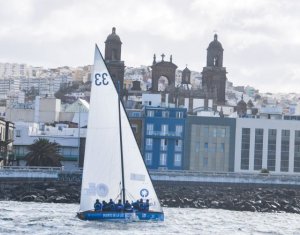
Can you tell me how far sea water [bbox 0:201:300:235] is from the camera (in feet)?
184

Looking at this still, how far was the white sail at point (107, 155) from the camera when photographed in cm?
6131

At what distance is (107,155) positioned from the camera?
6166 centimetres

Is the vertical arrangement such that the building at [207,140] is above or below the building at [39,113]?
below

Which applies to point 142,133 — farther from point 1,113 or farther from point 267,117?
point 1,113

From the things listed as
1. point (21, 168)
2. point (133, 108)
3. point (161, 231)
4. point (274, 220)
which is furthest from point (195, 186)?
point (161, 231)

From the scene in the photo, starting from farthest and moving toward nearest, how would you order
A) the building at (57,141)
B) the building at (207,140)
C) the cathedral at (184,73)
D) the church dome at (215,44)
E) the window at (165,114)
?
the church dome at (215,44), the cathedral at (184,73), the building at (57,141), the window at (165,114), the building at (207,140)

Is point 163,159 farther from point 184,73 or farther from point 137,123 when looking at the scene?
point 184,73

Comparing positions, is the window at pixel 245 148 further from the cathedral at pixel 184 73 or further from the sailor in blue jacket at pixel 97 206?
the sailor in blue jacket at pixel 97 206

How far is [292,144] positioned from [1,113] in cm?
5879

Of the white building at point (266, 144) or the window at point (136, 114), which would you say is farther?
the window at point (136, 114)

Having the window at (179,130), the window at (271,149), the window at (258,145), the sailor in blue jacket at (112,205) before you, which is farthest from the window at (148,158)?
the sailor in blue jacket at (112,205)

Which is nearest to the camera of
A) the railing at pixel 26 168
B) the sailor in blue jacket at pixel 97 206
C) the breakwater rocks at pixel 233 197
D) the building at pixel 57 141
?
the sailor in blue jacket at pixel 97 206

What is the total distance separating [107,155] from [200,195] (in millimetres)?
31710

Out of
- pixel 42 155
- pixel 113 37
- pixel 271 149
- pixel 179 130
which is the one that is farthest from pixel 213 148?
pixel 113 37
